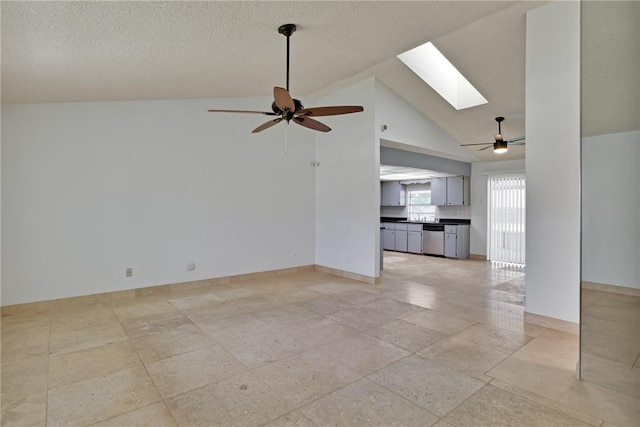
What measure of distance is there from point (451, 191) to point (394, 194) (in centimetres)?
193

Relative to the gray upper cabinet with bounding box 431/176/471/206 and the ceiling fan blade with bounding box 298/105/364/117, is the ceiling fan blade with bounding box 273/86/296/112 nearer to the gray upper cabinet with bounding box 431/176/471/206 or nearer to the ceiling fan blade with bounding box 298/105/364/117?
the ceiling fan blade with bounding box 298/105/364/117

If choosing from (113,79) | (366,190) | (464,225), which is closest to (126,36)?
(113,79)

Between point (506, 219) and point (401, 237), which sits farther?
point (401, 237)

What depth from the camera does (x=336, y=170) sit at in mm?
6207

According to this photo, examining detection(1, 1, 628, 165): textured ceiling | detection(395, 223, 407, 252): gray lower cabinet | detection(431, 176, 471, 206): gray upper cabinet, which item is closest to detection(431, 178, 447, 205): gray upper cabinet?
detection(431, 176, 471, 206): gray upper cabinet

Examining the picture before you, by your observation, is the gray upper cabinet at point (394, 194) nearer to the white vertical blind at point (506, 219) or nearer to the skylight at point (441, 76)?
the white vertical blind at point (506, 219)

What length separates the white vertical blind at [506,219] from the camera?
7.66m

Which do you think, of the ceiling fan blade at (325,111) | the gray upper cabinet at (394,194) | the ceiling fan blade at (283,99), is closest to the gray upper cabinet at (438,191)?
the gray upper cabinet at (394,194)

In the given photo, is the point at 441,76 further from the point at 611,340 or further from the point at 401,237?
the point at 401,237

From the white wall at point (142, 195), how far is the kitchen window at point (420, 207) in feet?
15.9

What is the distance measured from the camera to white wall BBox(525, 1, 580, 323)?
3324 millimetres

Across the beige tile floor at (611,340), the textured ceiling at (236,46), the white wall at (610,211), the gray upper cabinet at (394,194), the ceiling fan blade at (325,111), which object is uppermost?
the textured ceiling at (236,46)

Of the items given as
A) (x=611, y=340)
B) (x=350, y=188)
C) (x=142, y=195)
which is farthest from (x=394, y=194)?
(x=611, y=340)

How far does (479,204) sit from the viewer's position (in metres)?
8.41
